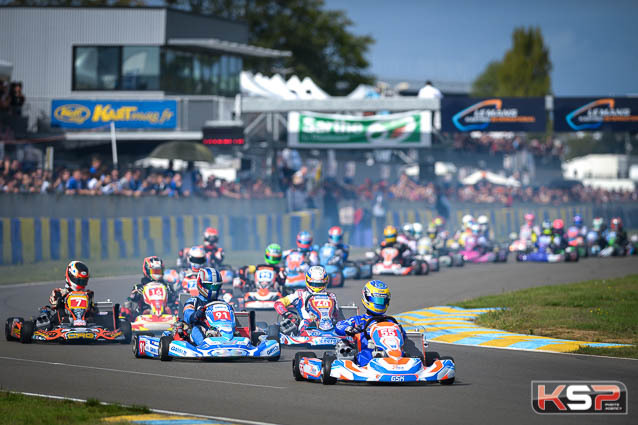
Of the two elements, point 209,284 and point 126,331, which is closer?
point 209,284

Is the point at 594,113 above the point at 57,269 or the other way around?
above

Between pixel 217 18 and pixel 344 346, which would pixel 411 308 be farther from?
pixel 217 18

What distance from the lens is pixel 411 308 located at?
18031 millimetres

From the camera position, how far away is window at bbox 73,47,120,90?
3719 cm

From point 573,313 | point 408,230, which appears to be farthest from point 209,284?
point 408,230

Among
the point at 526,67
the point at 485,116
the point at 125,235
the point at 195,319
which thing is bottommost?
the point at 195,319

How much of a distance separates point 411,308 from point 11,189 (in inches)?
401

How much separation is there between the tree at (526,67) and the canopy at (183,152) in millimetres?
60747

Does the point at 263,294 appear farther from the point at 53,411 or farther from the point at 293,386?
the point at 53,411

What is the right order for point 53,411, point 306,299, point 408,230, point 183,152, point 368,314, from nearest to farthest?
point 53,411 < point 368,314 < point 306,299 < point 408,230 < point 183,152

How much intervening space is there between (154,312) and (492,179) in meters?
41.3

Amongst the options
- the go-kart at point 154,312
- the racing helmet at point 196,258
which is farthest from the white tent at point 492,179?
the go-kart at point 154,312

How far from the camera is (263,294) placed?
57.0ft

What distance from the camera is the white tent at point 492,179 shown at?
49.3m
